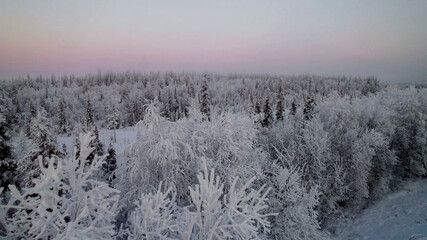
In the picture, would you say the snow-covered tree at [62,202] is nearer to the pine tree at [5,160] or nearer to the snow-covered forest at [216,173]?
the snow-covered forest at [216,173]

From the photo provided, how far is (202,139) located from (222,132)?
120cm

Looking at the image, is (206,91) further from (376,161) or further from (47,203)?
(47,203)

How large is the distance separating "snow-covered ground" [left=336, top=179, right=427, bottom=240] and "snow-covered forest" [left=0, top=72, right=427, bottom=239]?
101cm

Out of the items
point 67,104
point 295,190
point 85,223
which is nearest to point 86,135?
point 85,223

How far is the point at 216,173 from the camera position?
456 inches

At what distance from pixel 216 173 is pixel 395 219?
1807 centimetres

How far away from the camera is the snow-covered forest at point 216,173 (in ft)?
14.4

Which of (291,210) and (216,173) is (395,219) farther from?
(216,173)

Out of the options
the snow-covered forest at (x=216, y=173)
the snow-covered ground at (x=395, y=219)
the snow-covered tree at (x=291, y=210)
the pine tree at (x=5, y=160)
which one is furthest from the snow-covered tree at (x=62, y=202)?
the pine tree at (x=5, y=160)

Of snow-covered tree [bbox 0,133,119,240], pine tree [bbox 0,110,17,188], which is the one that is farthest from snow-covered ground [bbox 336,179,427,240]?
pine tree [bbox 0,110,17,188]

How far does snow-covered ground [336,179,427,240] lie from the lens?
17.8 metres

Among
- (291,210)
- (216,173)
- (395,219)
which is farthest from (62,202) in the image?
(395,219)

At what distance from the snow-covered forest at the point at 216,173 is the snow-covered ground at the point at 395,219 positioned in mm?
1006

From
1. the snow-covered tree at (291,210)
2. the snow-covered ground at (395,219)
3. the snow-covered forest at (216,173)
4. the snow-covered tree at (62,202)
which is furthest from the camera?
the snow-covered ground at (395,219)
